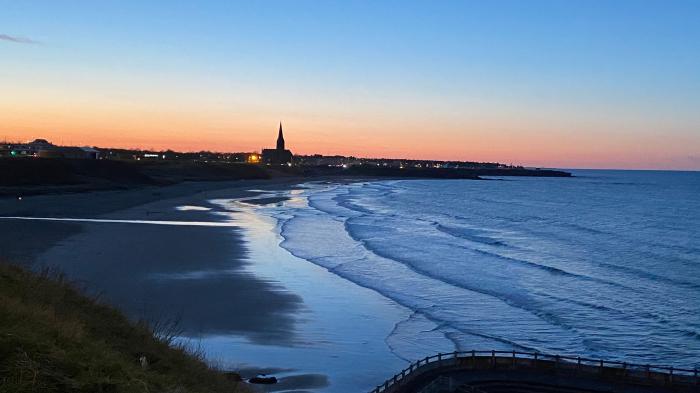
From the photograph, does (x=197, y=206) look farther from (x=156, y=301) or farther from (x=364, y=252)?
(x=156, y=301)

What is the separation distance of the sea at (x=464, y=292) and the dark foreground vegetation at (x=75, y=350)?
304 inches

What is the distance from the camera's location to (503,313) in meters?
31.9

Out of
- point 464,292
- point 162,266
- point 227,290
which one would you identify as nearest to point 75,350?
point 227,290

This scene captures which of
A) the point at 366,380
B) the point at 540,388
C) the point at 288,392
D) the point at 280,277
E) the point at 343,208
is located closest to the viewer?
the point at 540,388

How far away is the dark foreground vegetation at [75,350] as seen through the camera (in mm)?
8961

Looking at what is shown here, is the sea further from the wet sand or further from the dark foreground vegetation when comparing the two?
the dark foreground vegetation

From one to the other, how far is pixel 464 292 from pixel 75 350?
94.4ft

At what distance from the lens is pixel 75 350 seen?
10.2 metres

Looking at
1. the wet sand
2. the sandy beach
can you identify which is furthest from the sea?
the wet sand

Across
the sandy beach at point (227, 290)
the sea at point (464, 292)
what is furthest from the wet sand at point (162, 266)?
the sea at point (464, 292)

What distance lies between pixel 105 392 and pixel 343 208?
290 ft

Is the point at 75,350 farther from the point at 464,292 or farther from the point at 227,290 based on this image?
the point at 464,292

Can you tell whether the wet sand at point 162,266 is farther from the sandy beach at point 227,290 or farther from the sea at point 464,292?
the sea at point 464,292

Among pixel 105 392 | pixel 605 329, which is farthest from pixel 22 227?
pixel 105 392
